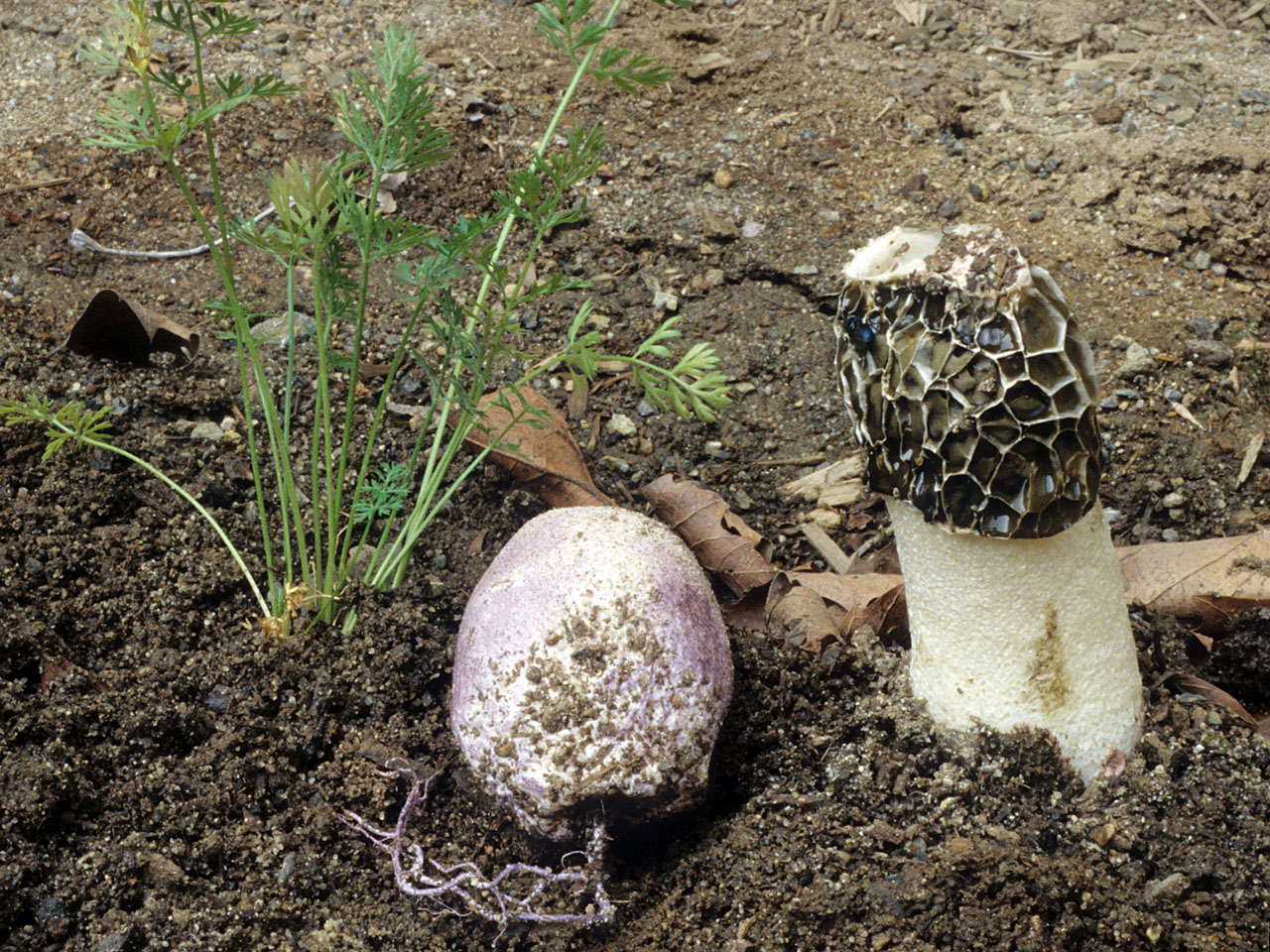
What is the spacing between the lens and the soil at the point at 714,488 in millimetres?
2391

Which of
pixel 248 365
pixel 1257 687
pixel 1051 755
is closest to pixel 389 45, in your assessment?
pixel 248 365

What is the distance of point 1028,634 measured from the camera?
250 centimetres

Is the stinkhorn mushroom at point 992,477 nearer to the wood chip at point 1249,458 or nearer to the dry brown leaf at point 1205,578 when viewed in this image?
the dry brown leaf at point 1205,578

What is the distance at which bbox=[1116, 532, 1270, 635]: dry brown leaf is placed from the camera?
299cm

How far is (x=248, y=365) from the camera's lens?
392 centimetres

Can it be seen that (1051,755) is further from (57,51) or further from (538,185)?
(57,51)

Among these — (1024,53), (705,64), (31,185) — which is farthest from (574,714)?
(1024,53)

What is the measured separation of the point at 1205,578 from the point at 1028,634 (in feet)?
2.89

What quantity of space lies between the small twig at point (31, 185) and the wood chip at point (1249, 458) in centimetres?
467

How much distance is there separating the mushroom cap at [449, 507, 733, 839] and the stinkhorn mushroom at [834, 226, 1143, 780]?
589mm

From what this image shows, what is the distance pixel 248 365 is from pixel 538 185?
6.16 feet

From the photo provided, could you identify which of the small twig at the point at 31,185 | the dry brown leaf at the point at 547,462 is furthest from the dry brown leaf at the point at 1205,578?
the small twig at the point at 31,185

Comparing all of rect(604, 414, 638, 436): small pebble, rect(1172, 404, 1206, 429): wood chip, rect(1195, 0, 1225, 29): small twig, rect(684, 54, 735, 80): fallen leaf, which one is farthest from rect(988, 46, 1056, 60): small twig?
rect(604, 414, 638, 436): small pebble

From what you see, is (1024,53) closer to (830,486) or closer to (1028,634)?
(830,486)
